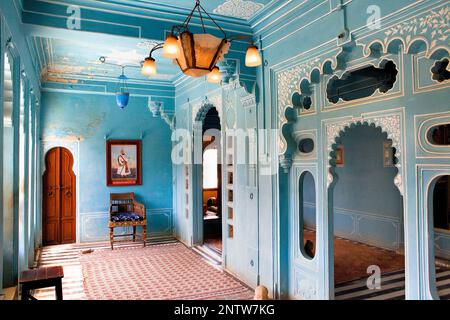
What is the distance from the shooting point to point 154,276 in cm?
550

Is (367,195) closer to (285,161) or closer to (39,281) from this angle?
(285,161)

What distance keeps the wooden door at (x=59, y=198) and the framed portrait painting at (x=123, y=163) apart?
83cm

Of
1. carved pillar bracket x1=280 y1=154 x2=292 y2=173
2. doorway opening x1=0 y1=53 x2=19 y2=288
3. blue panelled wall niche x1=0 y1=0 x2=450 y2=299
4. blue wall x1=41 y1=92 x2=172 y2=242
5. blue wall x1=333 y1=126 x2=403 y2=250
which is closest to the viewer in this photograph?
blue panelled wall niche x1=0 y1=0 x2=450 y2=299

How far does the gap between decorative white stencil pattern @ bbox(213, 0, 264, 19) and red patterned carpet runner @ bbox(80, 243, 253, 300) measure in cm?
367

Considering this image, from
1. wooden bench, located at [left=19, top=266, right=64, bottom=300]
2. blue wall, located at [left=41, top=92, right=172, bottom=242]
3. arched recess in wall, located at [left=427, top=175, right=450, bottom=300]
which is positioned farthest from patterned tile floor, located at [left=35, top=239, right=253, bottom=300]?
arched recess in wall, located at [left=427, top=175, right=450, bottom=300]

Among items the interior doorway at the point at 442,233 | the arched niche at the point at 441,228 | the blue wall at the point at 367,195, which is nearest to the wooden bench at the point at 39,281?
the arched niche at the point at 441,228

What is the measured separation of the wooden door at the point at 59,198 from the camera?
7609mm

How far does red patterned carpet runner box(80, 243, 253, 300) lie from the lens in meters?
4.72

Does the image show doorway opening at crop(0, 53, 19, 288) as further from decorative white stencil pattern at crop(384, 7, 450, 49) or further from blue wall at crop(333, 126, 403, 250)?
blue wall at crop(333, 126, 403, 250)

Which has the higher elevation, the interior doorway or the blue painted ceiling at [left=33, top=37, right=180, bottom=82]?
the blue painted ceiling at [left=33, top=37, right=180, bottom=82]

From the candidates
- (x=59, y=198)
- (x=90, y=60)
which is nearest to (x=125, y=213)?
(x=59, y=198)

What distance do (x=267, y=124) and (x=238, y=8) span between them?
1.47 meters
